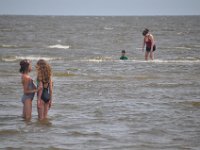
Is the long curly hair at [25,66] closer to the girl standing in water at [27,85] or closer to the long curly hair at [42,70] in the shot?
the girl standing in water at [27,85]

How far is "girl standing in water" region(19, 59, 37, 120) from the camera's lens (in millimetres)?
10172

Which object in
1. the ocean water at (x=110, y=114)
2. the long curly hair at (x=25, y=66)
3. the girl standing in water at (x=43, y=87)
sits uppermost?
the long curly hair at (x=25, y=66)

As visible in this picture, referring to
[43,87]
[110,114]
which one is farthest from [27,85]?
[110,114]

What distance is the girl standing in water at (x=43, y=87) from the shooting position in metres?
10.0

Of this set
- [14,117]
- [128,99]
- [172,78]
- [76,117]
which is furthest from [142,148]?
[172,78]

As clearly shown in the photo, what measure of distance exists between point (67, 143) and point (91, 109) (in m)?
3.10

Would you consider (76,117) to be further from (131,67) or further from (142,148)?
(131,67)

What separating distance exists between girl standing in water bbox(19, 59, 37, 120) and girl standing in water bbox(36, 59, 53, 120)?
0.60ft

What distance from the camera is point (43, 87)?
399 inches

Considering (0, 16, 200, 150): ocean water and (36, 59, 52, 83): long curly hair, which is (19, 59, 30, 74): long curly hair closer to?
(36, 59, 52, 83): long curly hair

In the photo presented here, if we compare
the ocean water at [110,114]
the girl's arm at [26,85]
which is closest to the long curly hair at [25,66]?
the girl's arm at [26,85]

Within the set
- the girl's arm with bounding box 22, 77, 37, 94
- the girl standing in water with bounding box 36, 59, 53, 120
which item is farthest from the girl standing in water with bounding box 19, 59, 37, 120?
the girl standing in water with bounding box 36, 59, 53, 120

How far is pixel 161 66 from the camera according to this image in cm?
2194

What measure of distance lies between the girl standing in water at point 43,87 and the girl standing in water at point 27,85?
18 centimetres
